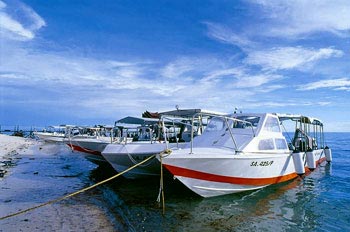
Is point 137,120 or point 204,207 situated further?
point 137,120

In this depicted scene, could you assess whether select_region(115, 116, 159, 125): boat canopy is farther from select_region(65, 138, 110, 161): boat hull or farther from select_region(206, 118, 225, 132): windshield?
select_region(206, 118, 225, 132): windshield

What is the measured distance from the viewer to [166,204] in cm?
1038

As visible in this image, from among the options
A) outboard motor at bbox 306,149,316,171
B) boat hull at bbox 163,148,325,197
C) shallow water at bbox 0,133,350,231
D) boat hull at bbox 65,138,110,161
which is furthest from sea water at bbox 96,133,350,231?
boat hull at bbox 65,138,110,161

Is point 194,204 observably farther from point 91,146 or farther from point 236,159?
point 91,146

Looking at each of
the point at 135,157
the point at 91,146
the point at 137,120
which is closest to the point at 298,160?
the point at 135,157

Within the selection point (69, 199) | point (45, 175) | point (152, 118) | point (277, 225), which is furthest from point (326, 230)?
point (45, 175)

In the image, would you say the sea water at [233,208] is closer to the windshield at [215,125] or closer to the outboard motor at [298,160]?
the outboard motor at [298,160]

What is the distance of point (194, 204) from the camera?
1033cm

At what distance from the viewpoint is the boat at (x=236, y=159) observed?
987 cm

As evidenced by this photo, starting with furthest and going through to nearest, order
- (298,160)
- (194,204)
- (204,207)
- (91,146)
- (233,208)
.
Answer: (91,146)
(298,160)
(194,204)
(233,208)
(204,207)

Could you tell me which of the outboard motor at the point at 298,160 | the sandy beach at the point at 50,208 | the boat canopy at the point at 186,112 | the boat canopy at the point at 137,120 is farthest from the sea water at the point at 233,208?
the boat canopy at the point at 137,120

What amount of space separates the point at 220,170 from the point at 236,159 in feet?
2.35

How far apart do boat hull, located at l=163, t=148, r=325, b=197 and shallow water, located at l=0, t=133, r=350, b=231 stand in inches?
18.6

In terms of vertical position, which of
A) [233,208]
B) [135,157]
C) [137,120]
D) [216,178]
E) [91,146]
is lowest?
[233,208]
